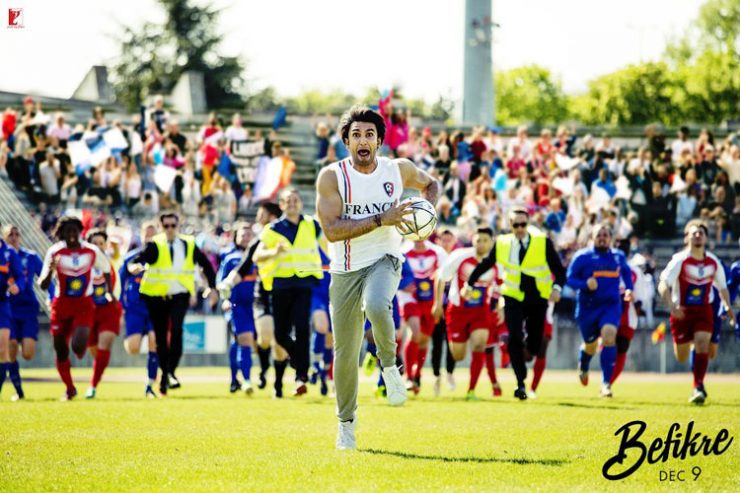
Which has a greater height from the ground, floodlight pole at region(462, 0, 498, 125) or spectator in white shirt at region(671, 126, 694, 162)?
floodlight pole at region(462, 0, 498, 125)

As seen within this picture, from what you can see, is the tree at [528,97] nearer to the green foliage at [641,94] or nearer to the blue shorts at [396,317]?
the green foliage at [641,94]

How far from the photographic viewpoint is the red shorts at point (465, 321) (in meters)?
17.9

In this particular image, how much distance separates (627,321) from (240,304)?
5.35 m

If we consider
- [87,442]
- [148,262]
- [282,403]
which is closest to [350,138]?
[87,442]

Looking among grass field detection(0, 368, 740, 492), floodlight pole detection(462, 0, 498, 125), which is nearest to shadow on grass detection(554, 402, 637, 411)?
grass field detection(0, 368, 740, 492)

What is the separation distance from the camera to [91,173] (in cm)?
2859

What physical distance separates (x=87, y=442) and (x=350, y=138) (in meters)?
3.26

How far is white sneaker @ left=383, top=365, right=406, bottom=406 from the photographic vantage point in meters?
9.41

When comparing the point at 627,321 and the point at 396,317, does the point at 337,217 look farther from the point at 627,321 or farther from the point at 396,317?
the point at 627,321

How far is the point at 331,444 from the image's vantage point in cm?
1034

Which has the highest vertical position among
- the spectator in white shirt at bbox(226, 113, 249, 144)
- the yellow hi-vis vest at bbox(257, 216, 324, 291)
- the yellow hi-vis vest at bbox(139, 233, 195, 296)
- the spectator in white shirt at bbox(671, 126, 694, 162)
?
the spectator in white shirt at bbox(226, 113, 249, 144)

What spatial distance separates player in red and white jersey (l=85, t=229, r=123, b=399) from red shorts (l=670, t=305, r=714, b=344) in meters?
7.05

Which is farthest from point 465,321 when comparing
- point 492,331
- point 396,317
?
point 396,317

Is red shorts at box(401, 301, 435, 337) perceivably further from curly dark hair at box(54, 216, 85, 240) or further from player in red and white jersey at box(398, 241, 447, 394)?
curly dark hair at box(54, 216, 85, 240)
